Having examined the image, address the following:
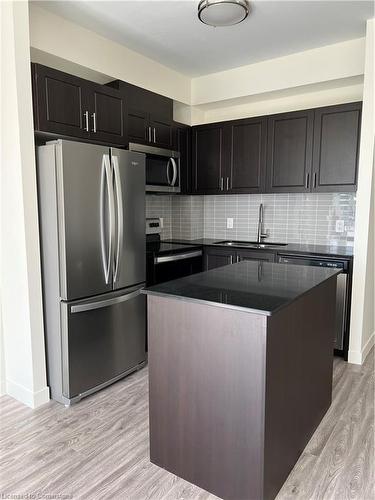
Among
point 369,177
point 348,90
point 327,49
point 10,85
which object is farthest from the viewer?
point 348,90

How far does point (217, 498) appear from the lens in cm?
174

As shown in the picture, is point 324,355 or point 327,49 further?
point 327,49

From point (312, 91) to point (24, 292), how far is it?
10.9 ft

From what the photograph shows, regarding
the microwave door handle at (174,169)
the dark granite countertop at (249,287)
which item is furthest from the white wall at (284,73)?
the dark granite countertop at (249,287)

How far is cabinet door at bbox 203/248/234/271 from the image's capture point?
12.7 ft

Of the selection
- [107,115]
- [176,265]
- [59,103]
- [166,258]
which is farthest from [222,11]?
[176,265]

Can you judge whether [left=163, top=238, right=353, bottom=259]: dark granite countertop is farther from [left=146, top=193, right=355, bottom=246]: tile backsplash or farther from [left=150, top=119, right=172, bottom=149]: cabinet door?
[left=150, top=119, right=172, bottom=149]: cabinet door

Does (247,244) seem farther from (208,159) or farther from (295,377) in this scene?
(295,377)

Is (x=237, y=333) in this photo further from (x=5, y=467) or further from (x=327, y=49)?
(x=327, y=49)

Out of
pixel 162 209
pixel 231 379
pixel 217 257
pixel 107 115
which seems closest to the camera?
pixel 231 379

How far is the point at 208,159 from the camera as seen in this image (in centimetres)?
417

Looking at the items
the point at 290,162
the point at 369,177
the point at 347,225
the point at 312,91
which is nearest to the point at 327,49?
the point at 312,91

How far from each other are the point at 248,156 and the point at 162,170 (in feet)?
3.08

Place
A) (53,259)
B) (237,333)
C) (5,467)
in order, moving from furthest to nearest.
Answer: (53,259) < (5,467) < (237,333)
